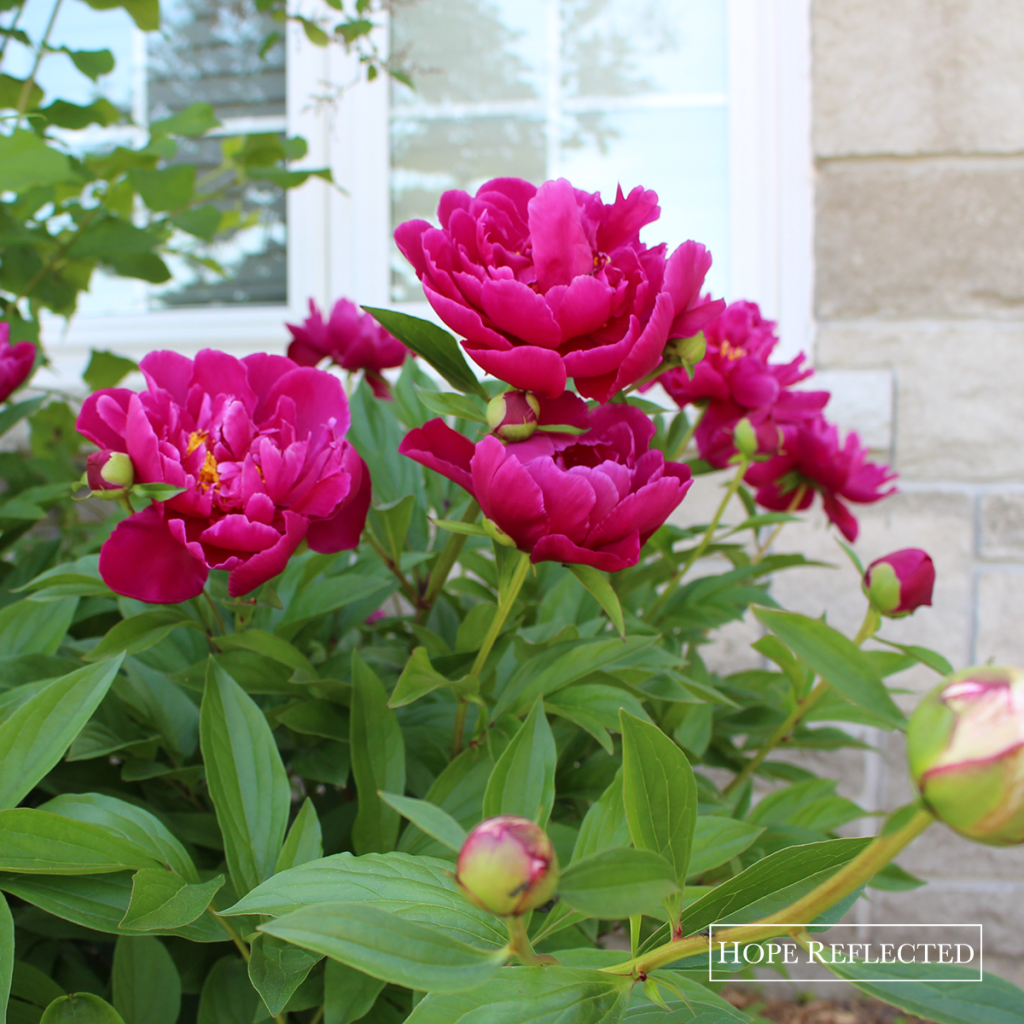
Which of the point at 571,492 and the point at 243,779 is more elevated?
the point at 571,492

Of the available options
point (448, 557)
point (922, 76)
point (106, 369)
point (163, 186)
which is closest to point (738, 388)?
point (448, 557)

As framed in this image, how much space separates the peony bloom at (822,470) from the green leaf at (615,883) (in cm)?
61

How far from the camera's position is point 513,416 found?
1.19ft

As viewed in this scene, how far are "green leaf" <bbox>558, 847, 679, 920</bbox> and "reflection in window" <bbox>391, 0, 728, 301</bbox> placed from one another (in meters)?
1.40

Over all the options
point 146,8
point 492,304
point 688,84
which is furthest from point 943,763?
point 688,84

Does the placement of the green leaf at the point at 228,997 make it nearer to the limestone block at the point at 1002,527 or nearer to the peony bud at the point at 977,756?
the peony bud at the point at 977,756

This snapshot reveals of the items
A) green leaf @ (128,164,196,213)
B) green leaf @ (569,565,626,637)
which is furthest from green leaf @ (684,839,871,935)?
green leaf @ (128,164,196,213)

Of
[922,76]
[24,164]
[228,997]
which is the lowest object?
[228,997]

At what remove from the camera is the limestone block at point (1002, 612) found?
1295 millimetres

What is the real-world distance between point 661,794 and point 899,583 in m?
0.31

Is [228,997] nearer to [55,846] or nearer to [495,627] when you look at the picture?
[55,846]

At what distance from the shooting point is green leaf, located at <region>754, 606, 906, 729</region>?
24 cm

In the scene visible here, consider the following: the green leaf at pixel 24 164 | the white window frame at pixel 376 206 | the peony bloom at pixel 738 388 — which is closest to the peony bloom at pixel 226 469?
the green leaf at pixel 24 164

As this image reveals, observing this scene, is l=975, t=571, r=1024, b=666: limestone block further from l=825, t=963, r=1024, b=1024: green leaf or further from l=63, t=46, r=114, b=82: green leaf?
l=63, t=46, r=114, b=82: green leaf
